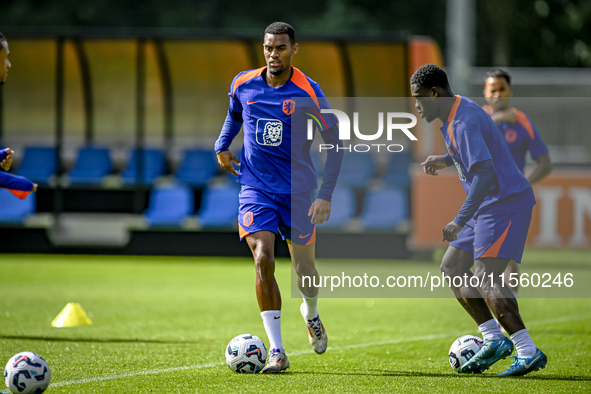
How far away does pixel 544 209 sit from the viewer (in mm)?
11297

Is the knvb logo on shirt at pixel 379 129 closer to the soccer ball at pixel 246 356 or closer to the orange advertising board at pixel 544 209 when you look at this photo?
the soccer ball at pixel 246 356

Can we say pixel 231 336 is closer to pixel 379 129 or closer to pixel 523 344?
pixel 379 129

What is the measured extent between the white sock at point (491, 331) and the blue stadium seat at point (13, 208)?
996cm

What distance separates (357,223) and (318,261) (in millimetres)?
4800

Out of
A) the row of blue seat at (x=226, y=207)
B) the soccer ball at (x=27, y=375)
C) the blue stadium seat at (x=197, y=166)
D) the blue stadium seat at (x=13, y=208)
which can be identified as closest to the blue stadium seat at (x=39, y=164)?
the blue stadium seat at (x=13, y=208)

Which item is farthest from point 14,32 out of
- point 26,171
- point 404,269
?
point 404,269

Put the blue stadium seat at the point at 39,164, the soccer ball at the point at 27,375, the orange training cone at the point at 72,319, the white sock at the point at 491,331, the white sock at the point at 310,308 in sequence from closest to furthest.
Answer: the soccer ball at the point at 27,375 < the white sock at the point at 491,331 < the white sock at the point at 310,308 < the orange training cone at the point at 72,319 < the blue stadium seat at the point at 39,164

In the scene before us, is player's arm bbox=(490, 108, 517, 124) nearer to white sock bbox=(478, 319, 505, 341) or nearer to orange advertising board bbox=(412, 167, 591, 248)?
white sock bbox=(478, 319, 505, 341)

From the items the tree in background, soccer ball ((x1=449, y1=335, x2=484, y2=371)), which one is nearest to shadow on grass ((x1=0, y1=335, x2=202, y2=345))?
soccer ball ((x1=449, y1=335, x2=484, y2=371))

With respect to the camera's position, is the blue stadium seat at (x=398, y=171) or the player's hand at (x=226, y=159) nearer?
the player's hand at (x=226, y=159)

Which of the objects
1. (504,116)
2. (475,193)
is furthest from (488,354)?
(504,116)

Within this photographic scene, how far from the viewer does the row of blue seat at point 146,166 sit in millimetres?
13359

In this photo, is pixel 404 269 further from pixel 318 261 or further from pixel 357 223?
pixel 357 223

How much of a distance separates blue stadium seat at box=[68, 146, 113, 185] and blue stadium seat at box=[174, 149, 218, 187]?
1.30 meters
